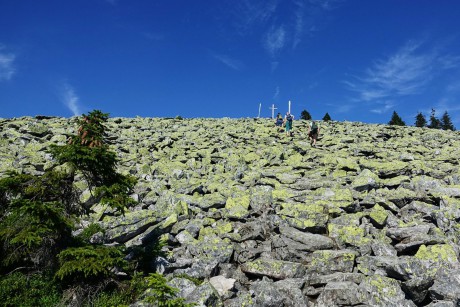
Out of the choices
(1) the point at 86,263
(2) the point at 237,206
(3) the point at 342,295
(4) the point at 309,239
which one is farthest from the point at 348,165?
(1) the point at 86,263

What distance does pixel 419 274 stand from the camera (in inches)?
356

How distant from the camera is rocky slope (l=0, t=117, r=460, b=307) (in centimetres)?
893

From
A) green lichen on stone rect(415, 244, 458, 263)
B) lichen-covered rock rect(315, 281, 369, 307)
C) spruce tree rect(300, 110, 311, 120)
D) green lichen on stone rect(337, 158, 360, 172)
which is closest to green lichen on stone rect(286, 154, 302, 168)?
green lichen on stone rect(337, 158, 360, 172)

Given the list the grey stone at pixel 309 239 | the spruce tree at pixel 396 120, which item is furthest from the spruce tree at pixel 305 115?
the grey stone at pixel 309 239

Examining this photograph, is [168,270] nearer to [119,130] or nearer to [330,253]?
[330,253]

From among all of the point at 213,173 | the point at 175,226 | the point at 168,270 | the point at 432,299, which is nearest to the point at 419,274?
the point at 432,299

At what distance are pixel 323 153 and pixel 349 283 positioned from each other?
15223mm

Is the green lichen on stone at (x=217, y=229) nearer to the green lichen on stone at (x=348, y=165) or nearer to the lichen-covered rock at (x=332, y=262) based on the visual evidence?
the lichen-covered rock at (x=332, y=262)

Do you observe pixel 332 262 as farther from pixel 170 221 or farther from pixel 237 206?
pixel 170 221

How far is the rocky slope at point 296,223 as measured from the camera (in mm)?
8930

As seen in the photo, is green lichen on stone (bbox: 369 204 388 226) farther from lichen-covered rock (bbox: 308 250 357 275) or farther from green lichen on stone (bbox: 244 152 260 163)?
green lichen on stone (bbox: 244 152 260 163)

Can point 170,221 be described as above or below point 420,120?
below

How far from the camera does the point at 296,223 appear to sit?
40.3 ft

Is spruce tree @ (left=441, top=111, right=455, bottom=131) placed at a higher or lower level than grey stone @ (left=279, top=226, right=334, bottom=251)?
higher
